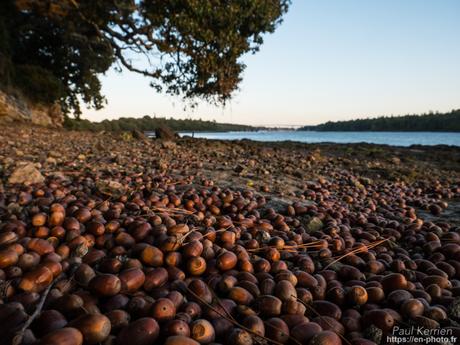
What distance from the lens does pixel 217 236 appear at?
Answer: 2.64 meters

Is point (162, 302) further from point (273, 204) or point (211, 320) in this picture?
point (273, 204)

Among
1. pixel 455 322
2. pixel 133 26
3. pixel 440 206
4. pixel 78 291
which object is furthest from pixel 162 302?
pixel 133 26

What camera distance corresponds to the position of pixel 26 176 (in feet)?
13.6

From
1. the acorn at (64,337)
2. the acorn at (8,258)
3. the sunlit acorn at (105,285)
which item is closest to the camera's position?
the acorn at (64,337)

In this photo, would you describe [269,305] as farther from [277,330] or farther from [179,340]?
[179,340]

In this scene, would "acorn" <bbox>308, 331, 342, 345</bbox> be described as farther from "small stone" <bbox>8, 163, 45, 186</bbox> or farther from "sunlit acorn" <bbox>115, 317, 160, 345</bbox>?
"small stone" <bbox>8, 163, 45, 186</bbox>

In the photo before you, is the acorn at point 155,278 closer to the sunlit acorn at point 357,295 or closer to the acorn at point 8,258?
the acorn at point 8,258

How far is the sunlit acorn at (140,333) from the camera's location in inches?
54.9

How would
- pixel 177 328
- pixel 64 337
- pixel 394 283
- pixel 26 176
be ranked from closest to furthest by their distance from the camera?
1. pixel 64 337
2. pixel 177 328
3. pixel 394 283
4. pixel 26 176

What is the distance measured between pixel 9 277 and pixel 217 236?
4.63ft

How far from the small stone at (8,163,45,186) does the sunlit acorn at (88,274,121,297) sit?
2.90 metres

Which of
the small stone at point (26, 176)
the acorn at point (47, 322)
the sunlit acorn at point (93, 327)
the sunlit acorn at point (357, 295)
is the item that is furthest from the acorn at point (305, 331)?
the small stone at point (26, 176)

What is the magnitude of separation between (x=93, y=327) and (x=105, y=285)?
34cm

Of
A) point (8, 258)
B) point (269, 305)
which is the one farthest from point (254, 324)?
point (8, 258)
